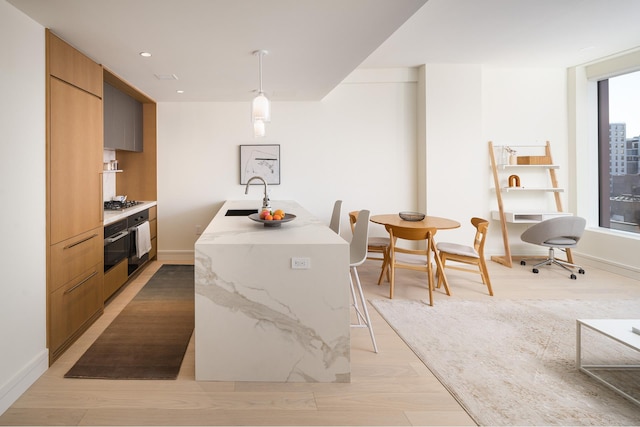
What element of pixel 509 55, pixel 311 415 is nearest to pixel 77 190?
pixel 311 415

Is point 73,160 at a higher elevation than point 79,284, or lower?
higher

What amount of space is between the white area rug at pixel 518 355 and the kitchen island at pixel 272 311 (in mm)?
791

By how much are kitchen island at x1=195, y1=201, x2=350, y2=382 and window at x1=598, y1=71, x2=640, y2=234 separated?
15.6 ft

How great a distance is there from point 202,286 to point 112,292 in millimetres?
2020

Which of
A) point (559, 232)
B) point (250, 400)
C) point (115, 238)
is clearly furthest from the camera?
point (559, 232)

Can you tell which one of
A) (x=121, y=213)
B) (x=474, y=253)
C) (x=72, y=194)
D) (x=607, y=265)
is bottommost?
(x=607, y=265)

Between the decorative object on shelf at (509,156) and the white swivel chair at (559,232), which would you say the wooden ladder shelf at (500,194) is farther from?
the white swivel chair at (559,232)

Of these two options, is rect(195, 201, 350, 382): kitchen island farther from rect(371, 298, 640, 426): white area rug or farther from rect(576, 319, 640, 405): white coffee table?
rect(576, 319, 640, 405): white coffee table

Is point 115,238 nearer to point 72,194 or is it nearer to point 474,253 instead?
point 72,194

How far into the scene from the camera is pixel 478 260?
3742 mm

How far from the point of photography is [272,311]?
6.97ft

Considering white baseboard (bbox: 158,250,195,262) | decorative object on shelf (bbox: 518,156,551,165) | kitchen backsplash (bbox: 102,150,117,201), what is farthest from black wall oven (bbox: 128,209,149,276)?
decorative object on shelf (bbox: 518,156,551,165)

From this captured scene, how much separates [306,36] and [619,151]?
15.7ft

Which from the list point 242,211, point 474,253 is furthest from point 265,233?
point 474,253
